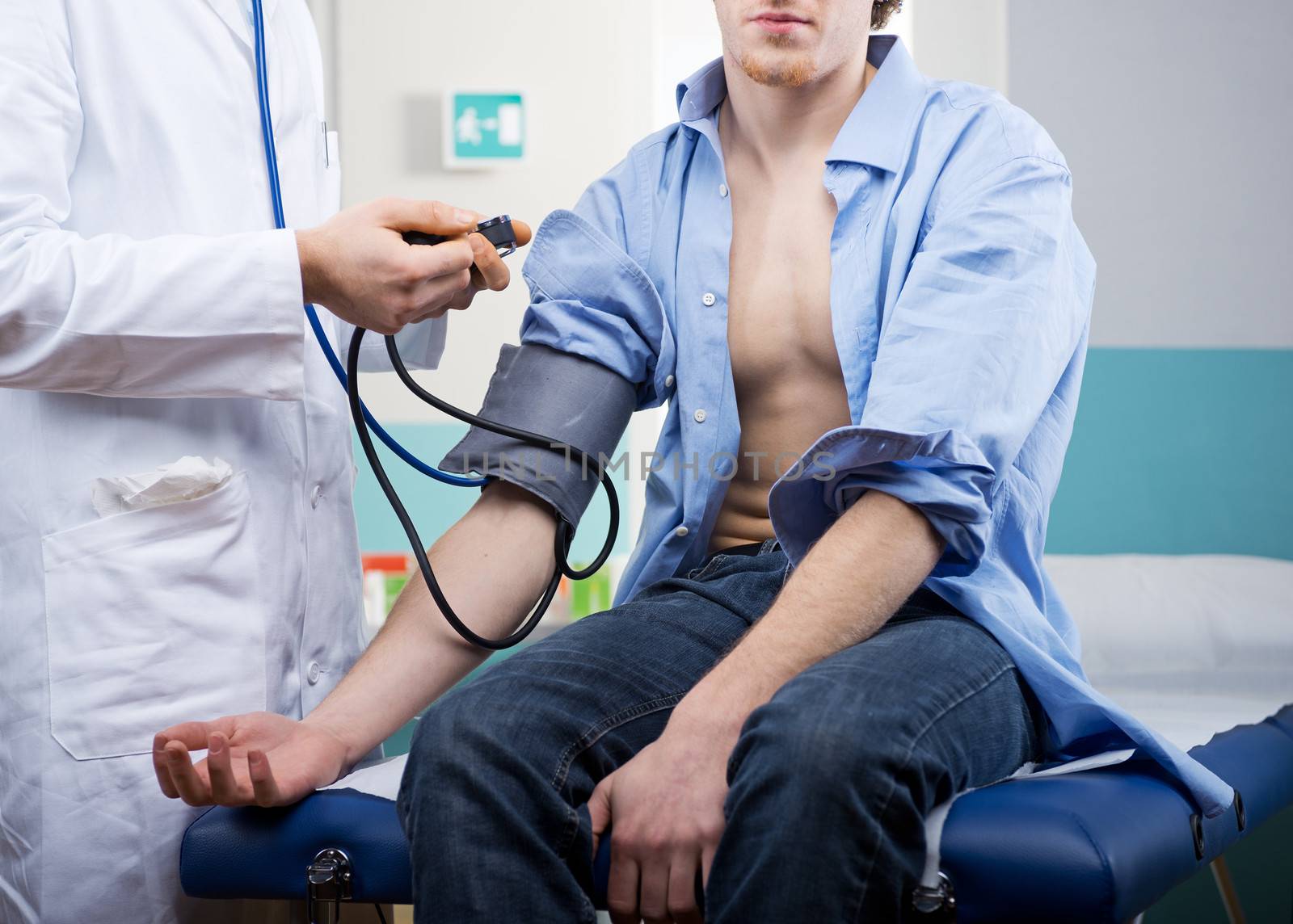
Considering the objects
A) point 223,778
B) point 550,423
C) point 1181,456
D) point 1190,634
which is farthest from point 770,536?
point 1181,456

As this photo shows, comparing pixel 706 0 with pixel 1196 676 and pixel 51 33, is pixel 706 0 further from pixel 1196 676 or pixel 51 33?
pixel 51 33

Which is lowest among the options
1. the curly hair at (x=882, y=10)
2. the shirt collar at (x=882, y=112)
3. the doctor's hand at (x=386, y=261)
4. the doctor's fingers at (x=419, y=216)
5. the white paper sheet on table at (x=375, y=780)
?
the white paper sheet on table at (x=375, y=780)

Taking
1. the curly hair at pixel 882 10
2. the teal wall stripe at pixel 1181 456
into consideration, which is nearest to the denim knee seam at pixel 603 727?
the curly hair at pixel 882 10

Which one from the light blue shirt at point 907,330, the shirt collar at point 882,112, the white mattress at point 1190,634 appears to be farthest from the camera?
the white mattress at point 1190,634

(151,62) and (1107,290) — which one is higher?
(151,62)

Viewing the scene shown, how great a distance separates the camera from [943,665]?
98 centimetres

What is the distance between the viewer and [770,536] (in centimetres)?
130

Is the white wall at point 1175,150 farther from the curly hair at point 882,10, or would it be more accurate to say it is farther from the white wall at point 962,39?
the curly hair at point 882,10

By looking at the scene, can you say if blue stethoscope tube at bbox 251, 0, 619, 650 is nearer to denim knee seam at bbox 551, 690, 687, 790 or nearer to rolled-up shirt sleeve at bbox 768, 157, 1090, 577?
denim knee seam at bbox 551, 690, 687, 790

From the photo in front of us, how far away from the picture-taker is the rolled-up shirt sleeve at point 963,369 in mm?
1013

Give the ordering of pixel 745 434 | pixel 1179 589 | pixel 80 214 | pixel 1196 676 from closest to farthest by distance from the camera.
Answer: pixel 80 214 → pixel 745 434 → pixel 1196 676 → pixel 1179 589

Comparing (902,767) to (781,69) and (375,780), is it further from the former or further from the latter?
(781,69)

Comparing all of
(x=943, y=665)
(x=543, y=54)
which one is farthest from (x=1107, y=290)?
(x=943, y=665)

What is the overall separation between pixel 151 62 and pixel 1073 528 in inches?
92.2
